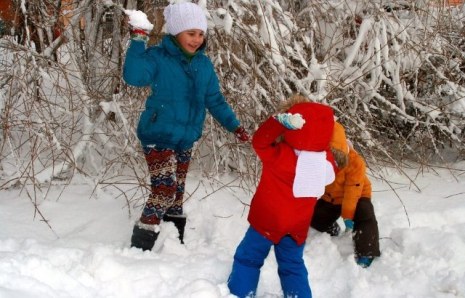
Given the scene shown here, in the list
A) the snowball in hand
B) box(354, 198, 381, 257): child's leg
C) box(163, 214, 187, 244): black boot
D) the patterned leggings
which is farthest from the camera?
box(163, 214, 187, 244): black boot

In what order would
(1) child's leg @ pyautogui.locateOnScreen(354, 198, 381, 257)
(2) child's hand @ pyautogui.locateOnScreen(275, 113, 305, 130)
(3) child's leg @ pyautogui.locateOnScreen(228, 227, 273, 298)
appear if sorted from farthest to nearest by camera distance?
(1) child's leg @ pyautogui.locateOnScreen(354, 198, 381, 257) < (3) child's leg @ pyautogui.locateOnScreen(228, 227, 273, 298) < (2) child's hand @ pyautogui.locateOnScreen(275, 113, 305, 130)

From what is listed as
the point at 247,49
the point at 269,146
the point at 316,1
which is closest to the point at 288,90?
the point at 247,49

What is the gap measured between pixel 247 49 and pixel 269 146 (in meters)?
1.38

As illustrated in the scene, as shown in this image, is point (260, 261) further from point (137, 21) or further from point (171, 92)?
point (137, 21)

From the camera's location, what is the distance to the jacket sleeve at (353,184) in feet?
9.38

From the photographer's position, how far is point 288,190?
2.29 metres

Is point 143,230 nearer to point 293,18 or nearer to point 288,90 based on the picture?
point 288,90

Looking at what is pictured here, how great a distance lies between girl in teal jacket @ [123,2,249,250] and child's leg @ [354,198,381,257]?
854 millimetres

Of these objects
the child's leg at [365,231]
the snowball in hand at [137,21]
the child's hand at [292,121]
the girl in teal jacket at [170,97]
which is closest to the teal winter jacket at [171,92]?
the girl in teal jacket at [170,97]

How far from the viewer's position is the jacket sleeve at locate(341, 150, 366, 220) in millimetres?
2859

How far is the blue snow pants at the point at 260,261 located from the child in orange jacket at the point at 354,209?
56cm

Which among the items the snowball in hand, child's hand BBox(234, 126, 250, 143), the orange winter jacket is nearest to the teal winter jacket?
the snowball in hand

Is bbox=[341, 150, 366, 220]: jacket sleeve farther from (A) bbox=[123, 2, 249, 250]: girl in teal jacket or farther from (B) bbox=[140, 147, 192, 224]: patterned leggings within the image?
(B) bbox=[140, 147, 192, 224]: patterned leggings

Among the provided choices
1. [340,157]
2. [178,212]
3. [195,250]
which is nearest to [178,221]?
[178,212]
